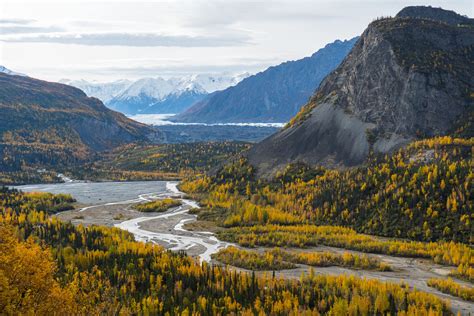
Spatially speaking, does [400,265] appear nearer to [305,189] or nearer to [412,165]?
[412,165]

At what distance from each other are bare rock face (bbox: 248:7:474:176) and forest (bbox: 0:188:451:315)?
7123 centimetres

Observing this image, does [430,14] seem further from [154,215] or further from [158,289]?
[158,289]

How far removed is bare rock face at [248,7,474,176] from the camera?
123875 millimetres

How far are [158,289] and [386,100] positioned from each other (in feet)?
309

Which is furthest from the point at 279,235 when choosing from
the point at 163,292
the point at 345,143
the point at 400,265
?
the point at 345,143

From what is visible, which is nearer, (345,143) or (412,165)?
(412,165)

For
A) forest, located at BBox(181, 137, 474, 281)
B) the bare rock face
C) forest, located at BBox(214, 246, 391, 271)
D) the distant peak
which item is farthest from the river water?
the distant peak

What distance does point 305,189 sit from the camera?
12594cm

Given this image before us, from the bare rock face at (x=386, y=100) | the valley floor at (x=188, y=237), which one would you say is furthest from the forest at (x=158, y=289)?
the bare rock face at (x=386, y=100)

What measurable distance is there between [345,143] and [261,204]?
30.1 meters

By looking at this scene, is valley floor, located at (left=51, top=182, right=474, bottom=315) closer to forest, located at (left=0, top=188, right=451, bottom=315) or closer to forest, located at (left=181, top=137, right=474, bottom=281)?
forest, located at (left=181, top=137, right=474, bottom=281)

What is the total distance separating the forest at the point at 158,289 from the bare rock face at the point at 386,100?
71228 mm

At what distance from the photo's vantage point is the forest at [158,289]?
33875 millimetres

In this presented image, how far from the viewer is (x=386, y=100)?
441 feet
